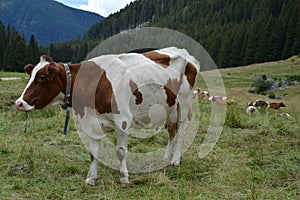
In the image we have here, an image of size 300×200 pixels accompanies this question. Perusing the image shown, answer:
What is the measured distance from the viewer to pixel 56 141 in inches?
266

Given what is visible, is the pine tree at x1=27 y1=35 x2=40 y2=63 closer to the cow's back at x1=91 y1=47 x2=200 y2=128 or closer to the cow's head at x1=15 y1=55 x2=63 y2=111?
the cow's back at x1=91 y1=47 x2=200 y2=128

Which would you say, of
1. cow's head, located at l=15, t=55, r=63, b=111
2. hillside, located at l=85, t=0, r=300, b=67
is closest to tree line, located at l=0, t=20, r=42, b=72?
hillside, located at l=85, t=0, r=300, b=67

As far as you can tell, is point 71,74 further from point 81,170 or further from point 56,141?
point 56,141

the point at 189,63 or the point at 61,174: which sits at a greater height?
the point at 189,63

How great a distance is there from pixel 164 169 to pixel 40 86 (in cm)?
225

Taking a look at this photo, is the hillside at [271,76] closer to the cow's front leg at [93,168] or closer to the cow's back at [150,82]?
the cow's back at [150,82]

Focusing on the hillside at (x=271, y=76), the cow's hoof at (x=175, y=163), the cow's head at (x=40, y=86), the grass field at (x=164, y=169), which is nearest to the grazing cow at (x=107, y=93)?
the cow's head at (x=40, y=86)

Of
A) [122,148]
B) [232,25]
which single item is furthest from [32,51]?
[122,148]

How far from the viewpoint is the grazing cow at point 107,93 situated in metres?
4.45

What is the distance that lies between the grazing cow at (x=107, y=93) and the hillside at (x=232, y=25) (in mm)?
62967

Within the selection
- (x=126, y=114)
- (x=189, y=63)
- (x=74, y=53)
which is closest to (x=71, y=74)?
(x=126, y=114)

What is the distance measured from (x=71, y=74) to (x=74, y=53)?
94.3 metres

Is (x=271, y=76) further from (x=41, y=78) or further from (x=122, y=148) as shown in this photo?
(x=41, y=78)

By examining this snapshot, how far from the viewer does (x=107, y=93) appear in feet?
14.8
